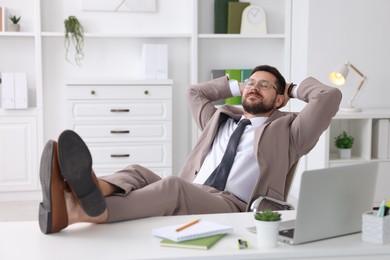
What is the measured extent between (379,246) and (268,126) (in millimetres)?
1165

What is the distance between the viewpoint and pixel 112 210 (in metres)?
2.23

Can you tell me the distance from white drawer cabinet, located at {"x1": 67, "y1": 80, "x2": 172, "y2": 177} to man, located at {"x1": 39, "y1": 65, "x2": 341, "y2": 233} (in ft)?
5.41

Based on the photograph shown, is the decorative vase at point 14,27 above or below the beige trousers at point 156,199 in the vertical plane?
above

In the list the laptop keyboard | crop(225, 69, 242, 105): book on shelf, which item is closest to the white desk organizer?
the laptop keyboard

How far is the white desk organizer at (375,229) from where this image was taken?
1980 mm

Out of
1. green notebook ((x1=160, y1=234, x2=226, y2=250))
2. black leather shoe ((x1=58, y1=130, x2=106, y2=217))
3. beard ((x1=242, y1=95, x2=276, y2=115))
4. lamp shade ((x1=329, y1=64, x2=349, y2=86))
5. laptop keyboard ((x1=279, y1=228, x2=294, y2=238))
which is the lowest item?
green notebook ((x1=160, y1=234, x2=226, y2=250))

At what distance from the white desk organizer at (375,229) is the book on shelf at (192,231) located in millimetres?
423

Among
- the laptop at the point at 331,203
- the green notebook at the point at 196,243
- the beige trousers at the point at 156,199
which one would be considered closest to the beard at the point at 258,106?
the beige trousers at the point at 156,199

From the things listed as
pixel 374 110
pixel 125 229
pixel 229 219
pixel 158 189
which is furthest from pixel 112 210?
pixel 374 110

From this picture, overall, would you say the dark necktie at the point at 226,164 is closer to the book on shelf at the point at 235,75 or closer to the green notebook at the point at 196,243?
the green notebook at the point at 196,243

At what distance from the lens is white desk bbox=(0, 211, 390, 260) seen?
73.0 inches

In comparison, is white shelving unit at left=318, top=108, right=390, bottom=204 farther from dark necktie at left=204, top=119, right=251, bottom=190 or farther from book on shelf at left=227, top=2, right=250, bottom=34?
dark necktie at left=204, top=119, right=251, bottom=190

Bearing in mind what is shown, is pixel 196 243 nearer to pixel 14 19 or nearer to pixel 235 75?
pixel 235 75

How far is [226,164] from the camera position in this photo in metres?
3.13
